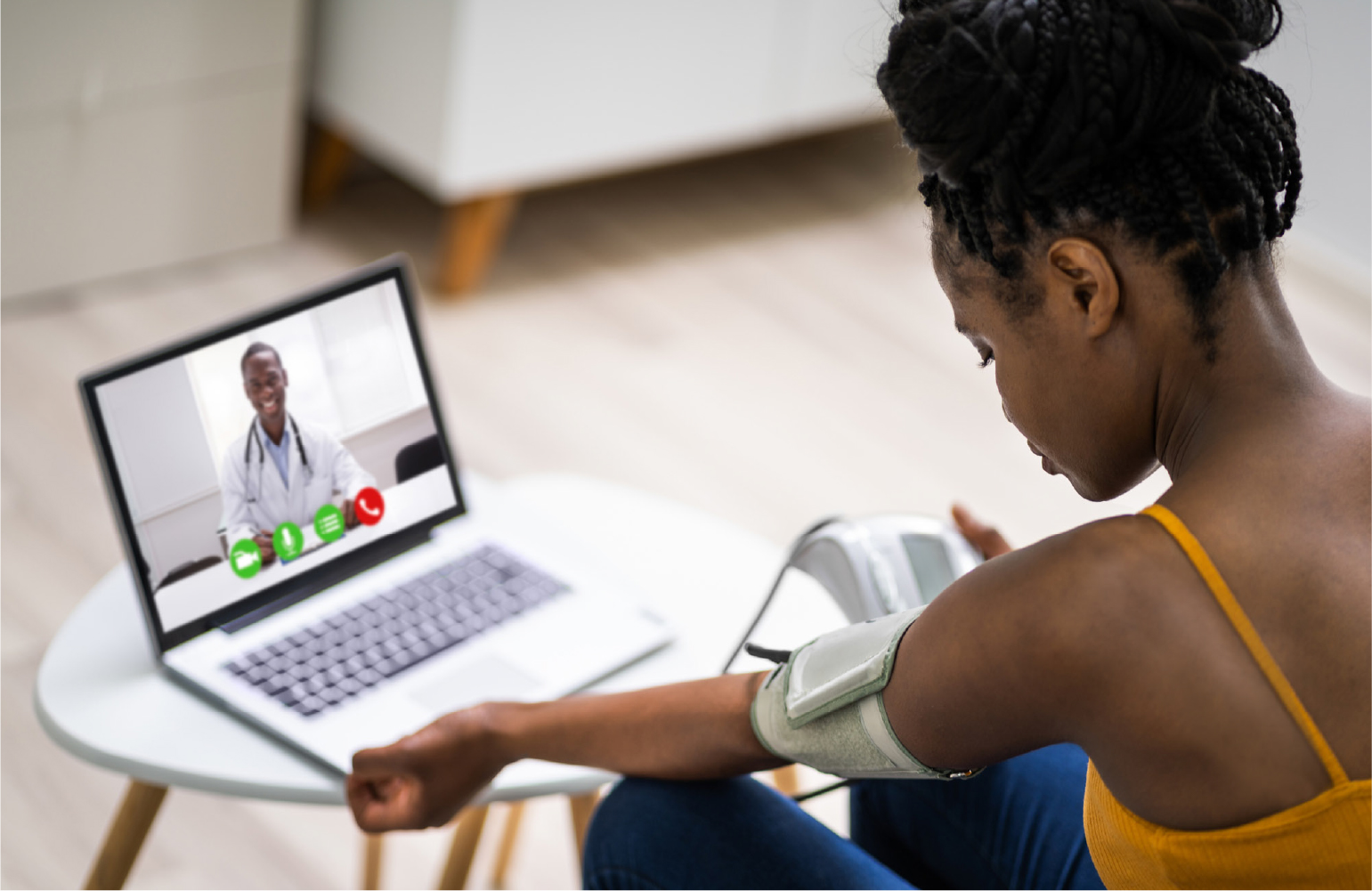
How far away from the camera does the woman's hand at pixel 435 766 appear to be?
95 cm

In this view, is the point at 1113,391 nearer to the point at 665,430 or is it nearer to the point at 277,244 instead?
the point at 665,430

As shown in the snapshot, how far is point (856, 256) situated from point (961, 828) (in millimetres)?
1940

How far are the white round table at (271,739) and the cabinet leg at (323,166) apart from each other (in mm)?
1555

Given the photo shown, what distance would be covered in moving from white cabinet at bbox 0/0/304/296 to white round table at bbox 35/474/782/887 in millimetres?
1282

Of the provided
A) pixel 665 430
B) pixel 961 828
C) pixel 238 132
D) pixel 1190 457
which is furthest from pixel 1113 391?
pixel 238 132

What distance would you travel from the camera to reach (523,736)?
95 cm

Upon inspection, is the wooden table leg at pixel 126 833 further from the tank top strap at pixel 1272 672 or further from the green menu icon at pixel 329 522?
the tank top strap at pixel 1272 672

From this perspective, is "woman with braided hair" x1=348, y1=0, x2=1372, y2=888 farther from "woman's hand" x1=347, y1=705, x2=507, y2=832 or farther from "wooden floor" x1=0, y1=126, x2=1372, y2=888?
Result: "wooden floor" x1=0, y1=126, x2=1372, y2=888

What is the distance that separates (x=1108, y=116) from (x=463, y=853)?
0.75 m

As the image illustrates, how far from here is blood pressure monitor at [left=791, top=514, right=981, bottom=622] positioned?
113cm

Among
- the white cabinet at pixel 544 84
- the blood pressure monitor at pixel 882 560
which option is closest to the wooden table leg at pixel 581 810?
the blood pressure monitor at pixel 882 560

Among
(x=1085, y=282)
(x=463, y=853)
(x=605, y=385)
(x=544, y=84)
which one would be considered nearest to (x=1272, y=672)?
(x=1085, y=282)

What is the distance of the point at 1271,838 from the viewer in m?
0.70

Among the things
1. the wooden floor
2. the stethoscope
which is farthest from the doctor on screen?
the wooden floor
